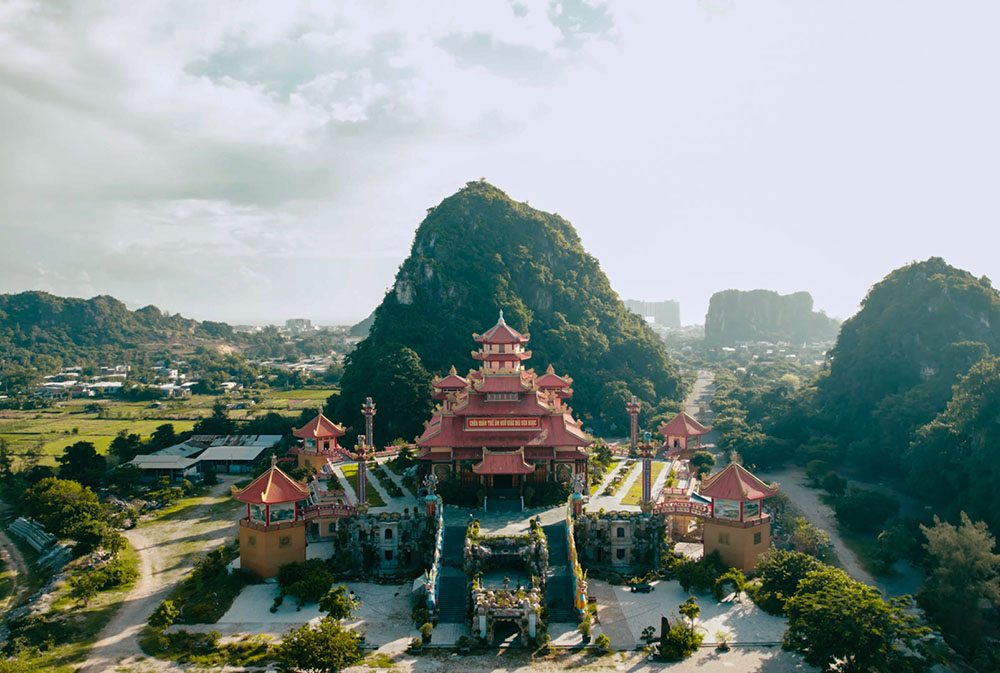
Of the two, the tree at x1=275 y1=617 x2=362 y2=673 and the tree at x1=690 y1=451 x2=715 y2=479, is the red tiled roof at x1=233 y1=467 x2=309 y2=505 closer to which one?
the tree at x1=275 y1=617 x2=362 y2=673

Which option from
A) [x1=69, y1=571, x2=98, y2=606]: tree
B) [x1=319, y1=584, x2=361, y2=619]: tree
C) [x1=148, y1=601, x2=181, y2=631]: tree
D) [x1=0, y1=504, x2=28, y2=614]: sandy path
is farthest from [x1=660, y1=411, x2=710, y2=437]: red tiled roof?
[x1=0, y1=504, x2=28, y2=614]: sandy path

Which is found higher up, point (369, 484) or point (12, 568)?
point (369, 484)

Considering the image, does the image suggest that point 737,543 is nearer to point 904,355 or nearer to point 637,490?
point 637,490

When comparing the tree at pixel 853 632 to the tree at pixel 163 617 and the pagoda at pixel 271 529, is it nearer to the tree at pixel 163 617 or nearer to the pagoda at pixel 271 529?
the pagoda at pixel 271 529

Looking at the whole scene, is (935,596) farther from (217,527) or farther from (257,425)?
(257,425)

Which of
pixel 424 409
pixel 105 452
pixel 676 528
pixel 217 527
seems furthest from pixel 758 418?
pixel 105 452

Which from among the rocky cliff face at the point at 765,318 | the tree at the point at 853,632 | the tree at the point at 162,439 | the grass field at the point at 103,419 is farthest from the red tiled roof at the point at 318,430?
the rocky cliff face at the point at 765,318

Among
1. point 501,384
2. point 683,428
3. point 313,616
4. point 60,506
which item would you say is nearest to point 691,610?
point 313,616
